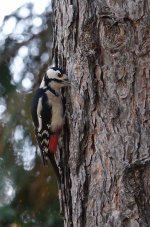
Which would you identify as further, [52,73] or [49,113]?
[49,113]

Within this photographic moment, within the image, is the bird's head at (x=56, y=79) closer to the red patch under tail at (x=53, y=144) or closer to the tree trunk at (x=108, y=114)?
the tree trunk at (x=108, y=114)

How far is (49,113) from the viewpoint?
12.0ft

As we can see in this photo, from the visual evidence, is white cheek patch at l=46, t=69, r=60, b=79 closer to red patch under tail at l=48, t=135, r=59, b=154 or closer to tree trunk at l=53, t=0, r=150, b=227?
tree trunk at l=53, t=0, r=150, b=227

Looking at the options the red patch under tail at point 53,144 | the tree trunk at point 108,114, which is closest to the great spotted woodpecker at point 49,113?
Result: the red patch under tail at point 53,144

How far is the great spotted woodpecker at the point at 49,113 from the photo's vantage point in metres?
3.33

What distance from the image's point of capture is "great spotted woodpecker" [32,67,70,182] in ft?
10.9

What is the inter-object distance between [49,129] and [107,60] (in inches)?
28.5

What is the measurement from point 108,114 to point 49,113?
0.78 meters

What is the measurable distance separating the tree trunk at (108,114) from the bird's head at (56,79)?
0.06 m

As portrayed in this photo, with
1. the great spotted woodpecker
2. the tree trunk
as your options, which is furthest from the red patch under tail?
the tree trunk

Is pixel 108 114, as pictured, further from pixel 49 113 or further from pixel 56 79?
pixel 49 113

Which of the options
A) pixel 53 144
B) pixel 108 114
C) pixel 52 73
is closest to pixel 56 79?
pixel 52 73

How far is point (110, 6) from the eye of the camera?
9.77ft

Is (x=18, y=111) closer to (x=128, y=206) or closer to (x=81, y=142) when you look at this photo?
(x=81, y=142)
